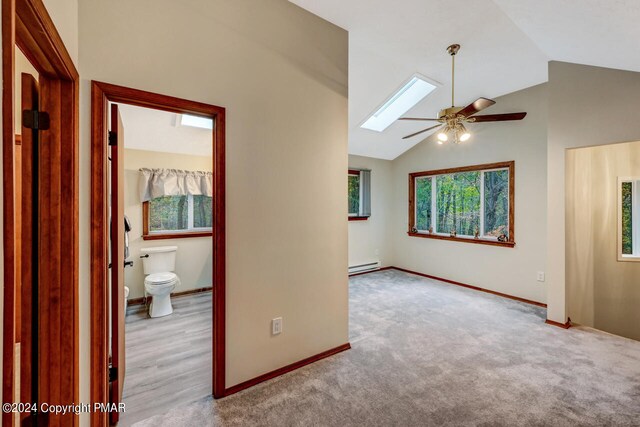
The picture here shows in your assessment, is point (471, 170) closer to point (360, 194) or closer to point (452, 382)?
point (360, 194)

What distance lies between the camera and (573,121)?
304 centimetres

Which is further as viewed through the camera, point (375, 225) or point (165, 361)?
point (375, 225)

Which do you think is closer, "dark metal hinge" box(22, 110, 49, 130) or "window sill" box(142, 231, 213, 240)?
"dark metal hinge" box(22, 110, 49, 130)

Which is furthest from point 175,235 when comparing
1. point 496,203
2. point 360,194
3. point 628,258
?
point 628,258

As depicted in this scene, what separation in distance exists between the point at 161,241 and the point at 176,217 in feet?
1.48

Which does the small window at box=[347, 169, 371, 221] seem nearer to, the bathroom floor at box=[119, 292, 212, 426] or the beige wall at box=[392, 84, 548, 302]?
the beige wall at box=[392, 84, 548, 302]

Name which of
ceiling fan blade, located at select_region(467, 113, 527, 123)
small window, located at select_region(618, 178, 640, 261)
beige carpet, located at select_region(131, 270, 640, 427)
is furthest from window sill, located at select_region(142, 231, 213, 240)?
small window, located at select_region(618, 178, 640, 261)

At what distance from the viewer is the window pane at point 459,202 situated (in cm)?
470

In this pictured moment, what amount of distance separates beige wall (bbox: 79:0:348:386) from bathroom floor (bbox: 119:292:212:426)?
1.43 ft

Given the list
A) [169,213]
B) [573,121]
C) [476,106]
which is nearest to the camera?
[476,106]

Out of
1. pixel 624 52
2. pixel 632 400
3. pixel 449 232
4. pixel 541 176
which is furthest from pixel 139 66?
pixel 449 232

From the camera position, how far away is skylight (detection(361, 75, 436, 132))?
3949 millimetres

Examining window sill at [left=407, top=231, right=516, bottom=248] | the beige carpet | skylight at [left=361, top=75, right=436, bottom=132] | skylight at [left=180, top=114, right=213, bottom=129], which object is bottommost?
the beige carpet

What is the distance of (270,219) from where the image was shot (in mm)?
2215
